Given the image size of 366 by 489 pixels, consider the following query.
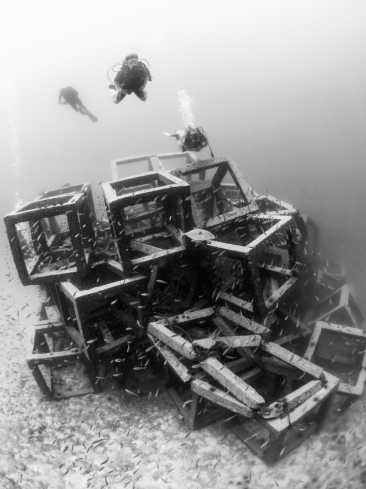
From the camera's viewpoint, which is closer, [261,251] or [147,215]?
[261,251]

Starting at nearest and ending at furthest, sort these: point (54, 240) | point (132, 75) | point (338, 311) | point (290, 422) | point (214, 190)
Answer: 1. point (290, 422)
2. point (338, 311)
3. point (132, 75)
4. point (54, 240)
5. point (214, 190)

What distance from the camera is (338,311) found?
201 inches

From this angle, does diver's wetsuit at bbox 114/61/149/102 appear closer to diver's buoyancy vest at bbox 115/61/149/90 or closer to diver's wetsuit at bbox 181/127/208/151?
diver's buoyancy vest at bbox 115/61/149/90

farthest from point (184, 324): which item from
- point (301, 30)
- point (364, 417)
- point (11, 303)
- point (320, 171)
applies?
point (301, 30)

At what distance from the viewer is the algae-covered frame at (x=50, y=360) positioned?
4.70 metres

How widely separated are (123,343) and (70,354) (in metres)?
0.87

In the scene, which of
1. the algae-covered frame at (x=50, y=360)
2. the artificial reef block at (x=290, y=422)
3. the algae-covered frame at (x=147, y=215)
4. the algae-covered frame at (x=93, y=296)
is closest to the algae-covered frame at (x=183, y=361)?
the artificial reef block at (x=290, y=422)

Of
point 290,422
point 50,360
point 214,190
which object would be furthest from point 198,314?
point 214,190

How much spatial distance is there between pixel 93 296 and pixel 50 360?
141 centimetres

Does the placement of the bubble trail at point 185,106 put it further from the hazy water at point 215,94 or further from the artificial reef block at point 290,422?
the artificial reef block at point 290,422

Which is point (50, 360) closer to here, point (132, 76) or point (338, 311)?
point (338, 311)

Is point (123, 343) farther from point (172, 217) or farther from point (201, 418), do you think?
point (172, 217)

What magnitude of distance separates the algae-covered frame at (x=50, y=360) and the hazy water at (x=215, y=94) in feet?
20.0

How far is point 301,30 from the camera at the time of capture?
34.2m
